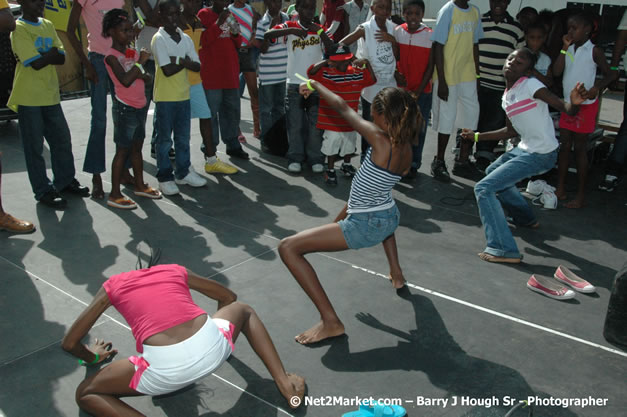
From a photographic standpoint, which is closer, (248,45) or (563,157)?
(563,157)

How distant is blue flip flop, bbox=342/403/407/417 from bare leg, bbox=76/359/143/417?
115 centimetres

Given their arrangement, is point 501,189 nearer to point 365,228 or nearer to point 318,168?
point 365,228

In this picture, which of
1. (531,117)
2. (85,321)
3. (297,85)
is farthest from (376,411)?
(297,85)

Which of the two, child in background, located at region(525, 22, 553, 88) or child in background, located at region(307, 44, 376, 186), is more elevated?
child in background, located at region(525, 22, 553, 88)

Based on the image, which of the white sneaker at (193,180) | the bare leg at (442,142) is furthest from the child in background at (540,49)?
the white sneaker at (193,180)

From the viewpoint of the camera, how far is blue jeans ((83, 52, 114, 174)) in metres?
6.30

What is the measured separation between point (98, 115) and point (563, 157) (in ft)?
17.0

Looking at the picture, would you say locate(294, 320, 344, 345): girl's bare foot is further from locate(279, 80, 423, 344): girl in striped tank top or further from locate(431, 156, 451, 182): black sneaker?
locate(431, 156, 451, 182): black sneaker

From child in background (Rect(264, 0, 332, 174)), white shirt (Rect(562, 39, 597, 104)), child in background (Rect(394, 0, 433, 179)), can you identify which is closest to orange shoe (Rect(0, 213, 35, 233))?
child in background (Rect(264, 0, 332, 174))

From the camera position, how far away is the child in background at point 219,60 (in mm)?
7234

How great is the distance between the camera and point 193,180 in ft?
22.7

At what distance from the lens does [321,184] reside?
7199 millimetres

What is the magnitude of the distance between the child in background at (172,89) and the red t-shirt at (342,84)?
1411 mm

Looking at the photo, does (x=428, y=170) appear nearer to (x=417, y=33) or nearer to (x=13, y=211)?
(x=417, y=33)
